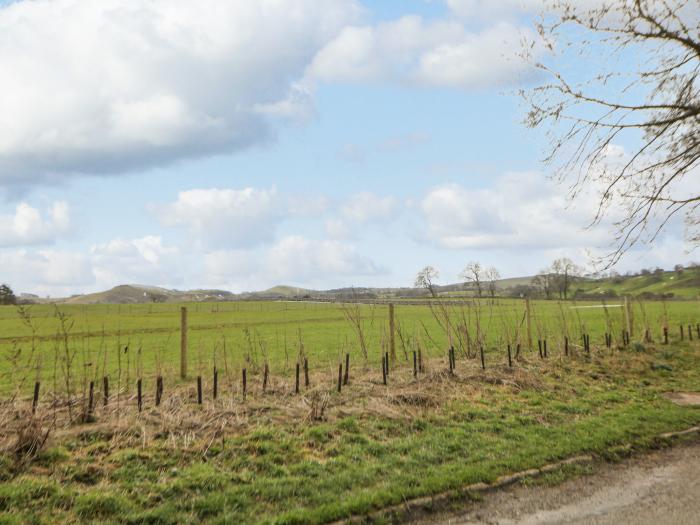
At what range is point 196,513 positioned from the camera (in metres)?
5.02

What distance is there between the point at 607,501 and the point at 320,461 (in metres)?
3.29

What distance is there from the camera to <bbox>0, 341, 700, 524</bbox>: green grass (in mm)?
5137

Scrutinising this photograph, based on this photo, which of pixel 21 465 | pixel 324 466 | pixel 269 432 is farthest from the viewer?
pixel 269 432

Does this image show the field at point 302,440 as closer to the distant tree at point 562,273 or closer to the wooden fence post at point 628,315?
the wooden fence post at point 628,315

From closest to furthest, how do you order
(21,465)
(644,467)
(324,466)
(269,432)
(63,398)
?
(21,465) < (324,466) < (644,467) < (269,432) < (63,398)

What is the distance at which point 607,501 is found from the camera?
221 inches

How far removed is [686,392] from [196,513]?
11731mm

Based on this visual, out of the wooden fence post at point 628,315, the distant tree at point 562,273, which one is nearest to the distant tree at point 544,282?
the distant tree at point 562,273

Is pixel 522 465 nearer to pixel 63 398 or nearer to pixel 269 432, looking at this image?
pixel 269 432

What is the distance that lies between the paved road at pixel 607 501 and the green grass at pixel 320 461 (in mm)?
404

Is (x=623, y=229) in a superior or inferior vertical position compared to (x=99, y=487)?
superior

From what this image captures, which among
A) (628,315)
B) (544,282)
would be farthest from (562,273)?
(628,315)

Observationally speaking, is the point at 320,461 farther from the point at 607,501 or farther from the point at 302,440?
the point at 607,501

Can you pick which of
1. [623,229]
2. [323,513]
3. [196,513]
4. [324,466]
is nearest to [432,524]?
[323,513]
